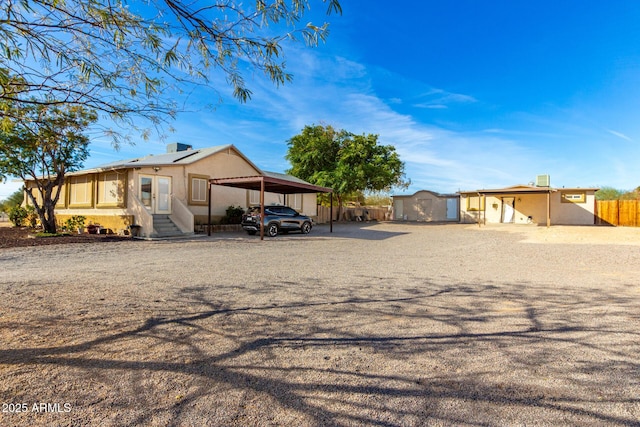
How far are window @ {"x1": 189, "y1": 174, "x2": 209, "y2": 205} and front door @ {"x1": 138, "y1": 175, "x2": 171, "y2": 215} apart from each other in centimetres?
116

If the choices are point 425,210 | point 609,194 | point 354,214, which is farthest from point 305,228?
point 609,194

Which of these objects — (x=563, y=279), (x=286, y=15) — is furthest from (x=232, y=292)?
(x=563, y=279)

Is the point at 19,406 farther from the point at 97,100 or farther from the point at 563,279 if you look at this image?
the point at 563,279

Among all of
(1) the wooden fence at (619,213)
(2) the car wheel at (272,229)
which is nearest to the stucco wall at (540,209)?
(1) the wooden fence at (619,213)

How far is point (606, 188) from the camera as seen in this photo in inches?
1459

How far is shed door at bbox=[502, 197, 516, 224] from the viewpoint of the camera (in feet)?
92.0

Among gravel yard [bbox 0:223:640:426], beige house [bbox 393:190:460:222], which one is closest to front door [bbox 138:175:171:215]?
gravel yard [bbox 0:223:640:426]

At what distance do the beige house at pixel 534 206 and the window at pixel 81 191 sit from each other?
958 inches

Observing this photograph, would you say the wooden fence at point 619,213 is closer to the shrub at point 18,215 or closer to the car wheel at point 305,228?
the car wheel at point 305,228

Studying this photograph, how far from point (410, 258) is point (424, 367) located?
701cm

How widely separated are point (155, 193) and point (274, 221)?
5.84 m

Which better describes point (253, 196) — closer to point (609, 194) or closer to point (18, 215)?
point (18, 215)

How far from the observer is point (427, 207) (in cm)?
3428

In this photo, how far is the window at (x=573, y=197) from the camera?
84.3 feet
